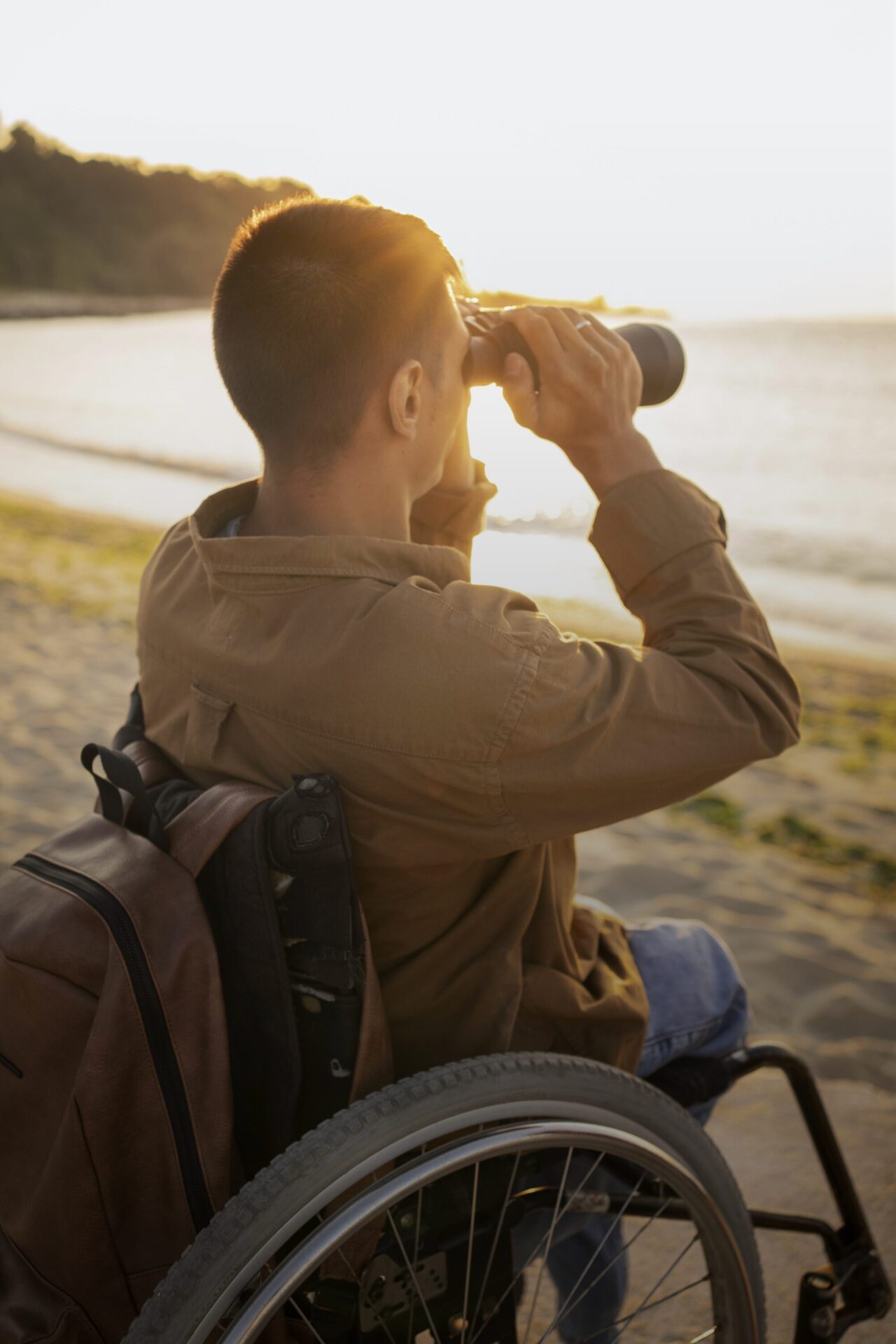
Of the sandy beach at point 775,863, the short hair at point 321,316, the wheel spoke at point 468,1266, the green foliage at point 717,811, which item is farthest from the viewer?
the green foliage at point 717,811

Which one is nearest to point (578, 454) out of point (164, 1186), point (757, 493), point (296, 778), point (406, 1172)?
point (296, 778)

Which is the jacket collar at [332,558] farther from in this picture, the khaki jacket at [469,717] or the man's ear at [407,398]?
the man's ear at [407,398]

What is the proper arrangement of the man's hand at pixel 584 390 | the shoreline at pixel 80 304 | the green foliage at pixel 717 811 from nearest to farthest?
the man's hand at pixel 584 390, the green foliage at pixel 717 811, the shoreline at pixel 80 304

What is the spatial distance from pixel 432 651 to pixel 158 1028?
489mm

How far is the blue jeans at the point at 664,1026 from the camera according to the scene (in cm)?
163

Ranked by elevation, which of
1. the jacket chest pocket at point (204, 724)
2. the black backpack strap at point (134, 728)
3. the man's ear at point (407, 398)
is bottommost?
the black backpack strap at point (134, 728)

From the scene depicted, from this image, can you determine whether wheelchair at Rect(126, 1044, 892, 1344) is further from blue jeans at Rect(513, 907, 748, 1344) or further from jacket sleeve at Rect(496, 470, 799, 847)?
jacket sleeve at Rect(496, 470, 799, 847)

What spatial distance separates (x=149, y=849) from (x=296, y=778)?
189 millimetres

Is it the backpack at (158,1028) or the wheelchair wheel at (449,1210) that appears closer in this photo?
the wheelchair wheel at (449,1210)

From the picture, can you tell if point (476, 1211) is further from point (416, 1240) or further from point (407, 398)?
point (407, 398)

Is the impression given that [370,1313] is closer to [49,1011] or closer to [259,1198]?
[259,1198]

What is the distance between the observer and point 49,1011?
46.3 inches

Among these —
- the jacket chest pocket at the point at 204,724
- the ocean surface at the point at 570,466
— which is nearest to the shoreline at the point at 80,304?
the ocean surface at the point at 570,466

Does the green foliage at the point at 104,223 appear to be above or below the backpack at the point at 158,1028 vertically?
above
